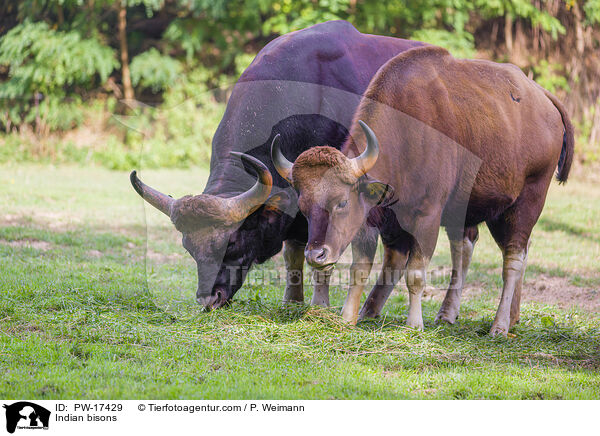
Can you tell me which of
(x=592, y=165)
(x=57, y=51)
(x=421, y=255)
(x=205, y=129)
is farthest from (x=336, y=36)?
(x=57, y=51)

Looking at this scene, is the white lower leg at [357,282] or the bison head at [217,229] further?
the white lower leg at [357,282]

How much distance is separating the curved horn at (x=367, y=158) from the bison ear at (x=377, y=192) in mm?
116

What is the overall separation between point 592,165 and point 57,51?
12921mm

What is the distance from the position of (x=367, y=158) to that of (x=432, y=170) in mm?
695

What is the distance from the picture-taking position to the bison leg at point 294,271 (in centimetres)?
714

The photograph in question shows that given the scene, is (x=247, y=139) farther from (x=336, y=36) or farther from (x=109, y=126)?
(x=109, y=126)

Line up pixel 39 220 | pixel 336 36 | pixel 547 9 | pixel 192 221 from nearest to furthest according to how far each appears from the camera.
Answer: pixel 192 221, pixel 336 36, pixel 39 220, pixel 547 9

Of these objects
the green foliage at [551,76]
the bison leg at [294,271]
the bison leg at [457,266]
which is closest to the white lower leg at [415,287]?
the bison leg at [457,266]

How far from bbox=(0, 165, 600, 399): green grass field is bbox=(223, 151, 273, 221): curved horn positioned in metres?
0.85

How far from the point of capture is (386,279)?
6.60m

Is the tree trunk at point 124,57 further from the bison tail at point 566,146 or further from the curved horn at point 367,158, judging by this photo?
the curved horn at point 367,158

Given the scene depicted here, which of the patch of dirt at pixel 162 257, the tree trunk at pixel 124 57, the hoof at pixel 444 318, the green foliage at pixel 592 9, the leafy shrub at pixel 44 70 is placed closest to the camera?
the hoof at pixel 444 318

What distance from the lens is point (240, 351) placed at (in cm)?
A: 532
